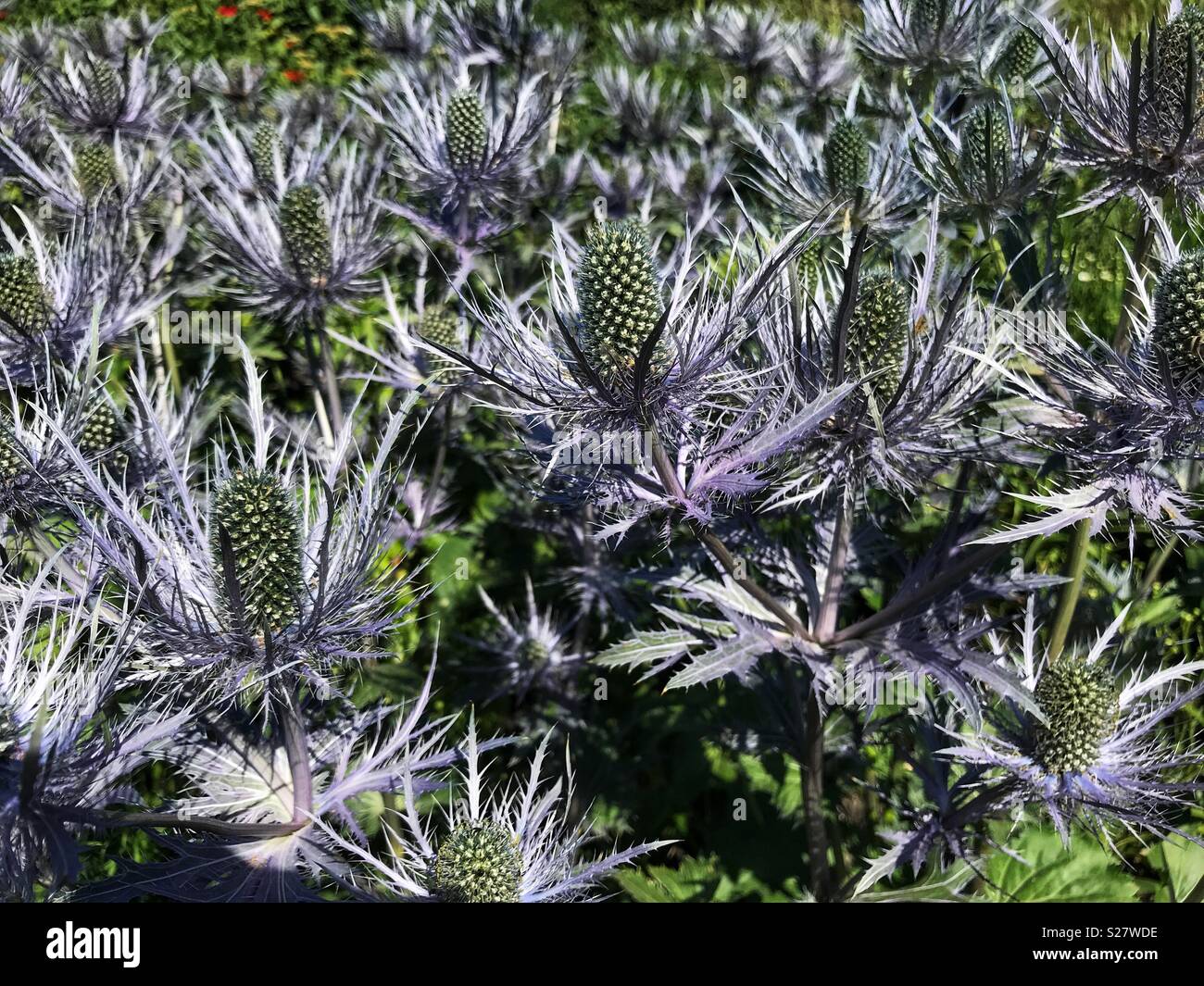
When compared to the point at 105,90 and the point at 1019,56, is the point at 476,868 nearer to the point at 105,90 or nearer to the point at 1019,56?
the point at 1019,56

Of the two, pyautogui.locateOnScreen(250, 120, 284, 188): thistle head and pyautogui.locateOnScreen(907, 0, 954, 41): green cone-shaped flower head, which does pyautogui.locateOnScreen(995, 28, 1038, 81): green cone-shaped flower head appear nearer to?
pyautogui.locateOnScreen(907, 0, 954, 41): green cone-shaped flower head

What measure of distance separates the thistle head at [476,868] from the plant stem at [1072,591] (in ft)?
3.26

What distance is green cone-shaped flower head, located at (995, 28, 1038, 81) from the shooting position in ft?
6.27

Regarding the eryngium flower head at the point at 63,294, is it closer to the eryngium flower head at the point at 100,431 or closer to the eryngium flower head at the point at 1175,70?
the eryngium flower head at the point at 100,431

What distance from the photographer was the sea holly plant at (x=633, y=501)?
119cm

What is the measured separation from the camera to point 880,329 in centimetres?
134

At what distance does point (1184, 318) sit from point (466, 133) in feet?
5.29

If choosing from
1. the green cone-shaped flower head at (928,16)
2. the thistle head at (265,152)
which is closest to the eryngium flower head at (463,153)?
the thistle head at (265,152)

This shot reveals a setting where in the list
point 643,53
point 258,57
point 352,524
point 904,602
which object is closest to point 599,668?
point 904,602

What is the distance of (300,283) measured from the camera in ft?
6.52

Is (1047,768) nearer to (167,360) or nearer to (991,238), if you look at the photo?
(991,238)

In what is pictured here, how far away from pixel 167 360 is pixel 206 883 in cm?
158

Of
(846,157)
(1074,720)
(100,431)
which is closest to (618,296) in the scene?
(846,157)

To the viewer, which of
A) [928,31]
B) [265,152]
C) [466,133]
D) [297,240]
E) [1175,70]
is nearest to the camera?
[1175,70]
